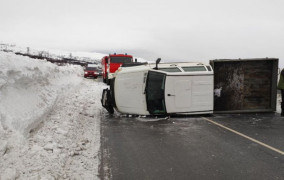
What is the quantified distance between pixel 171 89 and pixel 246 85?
158 inches

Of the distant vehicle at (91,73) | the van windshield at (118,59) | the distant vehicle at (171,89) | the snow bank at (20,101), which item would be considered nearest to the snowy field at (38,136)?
the snow bank at (20,101)

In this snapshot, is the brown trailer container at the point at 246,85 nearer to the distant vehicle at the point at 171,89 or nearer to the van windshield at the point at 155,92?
the distant vehicle at the point at 171,89

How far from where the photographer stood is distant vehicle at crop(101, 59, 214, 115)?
928 centimetres

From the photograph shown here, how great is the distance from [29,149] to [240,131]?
5750mm

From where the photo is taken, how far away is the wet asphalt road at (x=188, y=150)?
174 inches

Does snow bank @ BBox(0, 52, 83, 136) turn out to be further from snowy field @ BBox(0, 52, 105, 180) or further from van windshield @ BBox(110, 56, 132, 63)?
van windshield @ BBox(110, 56, 132, 63)

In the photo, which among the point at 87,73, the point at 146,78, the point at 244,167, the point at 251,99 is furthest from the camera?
the point at 87,73

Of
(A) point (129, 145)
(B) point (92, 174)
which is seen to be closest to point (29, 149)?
(B) point (92, 174)

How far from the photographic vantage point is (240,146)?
5914mm

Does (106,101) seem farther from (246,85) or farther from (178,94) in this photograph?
(246,85)

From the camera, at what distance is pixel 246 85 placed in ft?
36.5

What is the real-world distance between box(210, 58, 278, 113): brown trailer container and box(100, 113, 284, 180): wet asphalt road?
7.09ft

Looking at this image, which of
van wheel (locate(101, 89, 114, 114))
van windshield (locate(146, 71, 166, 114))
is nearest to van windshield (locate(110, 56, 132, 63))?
van wheel (locate(101, 89, 114, 114))

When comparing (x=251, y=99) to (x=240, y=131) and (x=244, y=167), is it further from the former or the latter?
(x=244, y=167)
